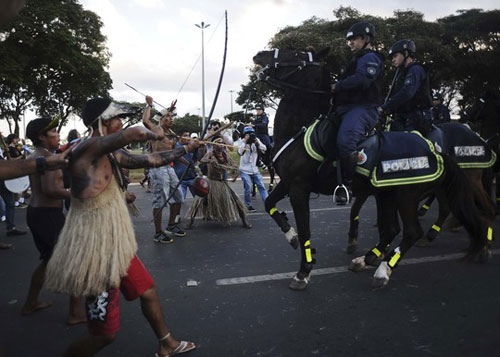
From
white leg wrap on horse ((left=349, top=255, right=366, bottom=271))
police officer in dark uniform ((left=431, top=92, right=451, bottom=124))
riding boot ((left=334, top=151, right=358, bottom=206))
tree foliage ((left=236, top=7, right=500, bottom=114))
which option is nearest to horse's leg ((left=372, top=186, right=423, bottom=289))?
white leg wrap on horse ((left=349, top=255, right=366, bottom=271))

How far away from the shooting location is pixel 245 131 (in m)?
10.0

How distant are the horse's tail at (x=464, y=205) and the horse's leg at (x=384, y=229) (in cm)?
63

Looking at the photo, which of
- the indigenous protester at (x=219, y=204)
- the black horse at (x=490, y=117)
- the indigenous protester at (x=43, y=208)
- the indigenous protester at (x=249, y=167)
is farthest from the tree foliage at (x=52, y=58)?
the black horse at (x=490, y=117)

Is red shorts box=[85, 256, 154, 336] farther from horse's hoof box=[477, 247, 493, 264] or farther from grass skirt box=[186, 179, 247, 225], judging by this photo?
grass skirt box=[186, 179, 247, 225]

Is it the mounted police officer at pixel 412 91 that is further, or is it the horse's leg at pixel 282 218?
the mounted police officer at pixel 412 91

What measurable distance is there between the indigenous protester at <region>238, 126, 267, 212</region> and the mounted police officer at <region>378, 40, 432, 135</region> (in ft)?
13.5

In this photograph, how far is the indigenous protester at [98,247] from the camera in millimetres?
2535

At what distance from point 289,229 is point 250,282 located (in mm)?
751

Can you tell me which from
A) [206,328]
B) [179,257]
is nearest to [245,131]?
[179,257]

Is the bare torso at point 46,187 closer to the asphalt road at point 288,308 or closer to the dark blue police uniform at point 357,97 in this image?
the asphalt road at point 288,308

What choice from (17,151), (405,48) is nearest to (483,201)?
(405,48)

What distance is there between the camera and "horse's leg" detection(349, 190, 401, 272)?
184 inches

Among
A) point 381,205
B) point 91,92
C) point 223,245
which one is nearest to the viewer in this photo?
point 381,205

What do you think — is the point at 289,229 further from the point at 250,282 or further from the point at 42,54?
the point at 42,54
